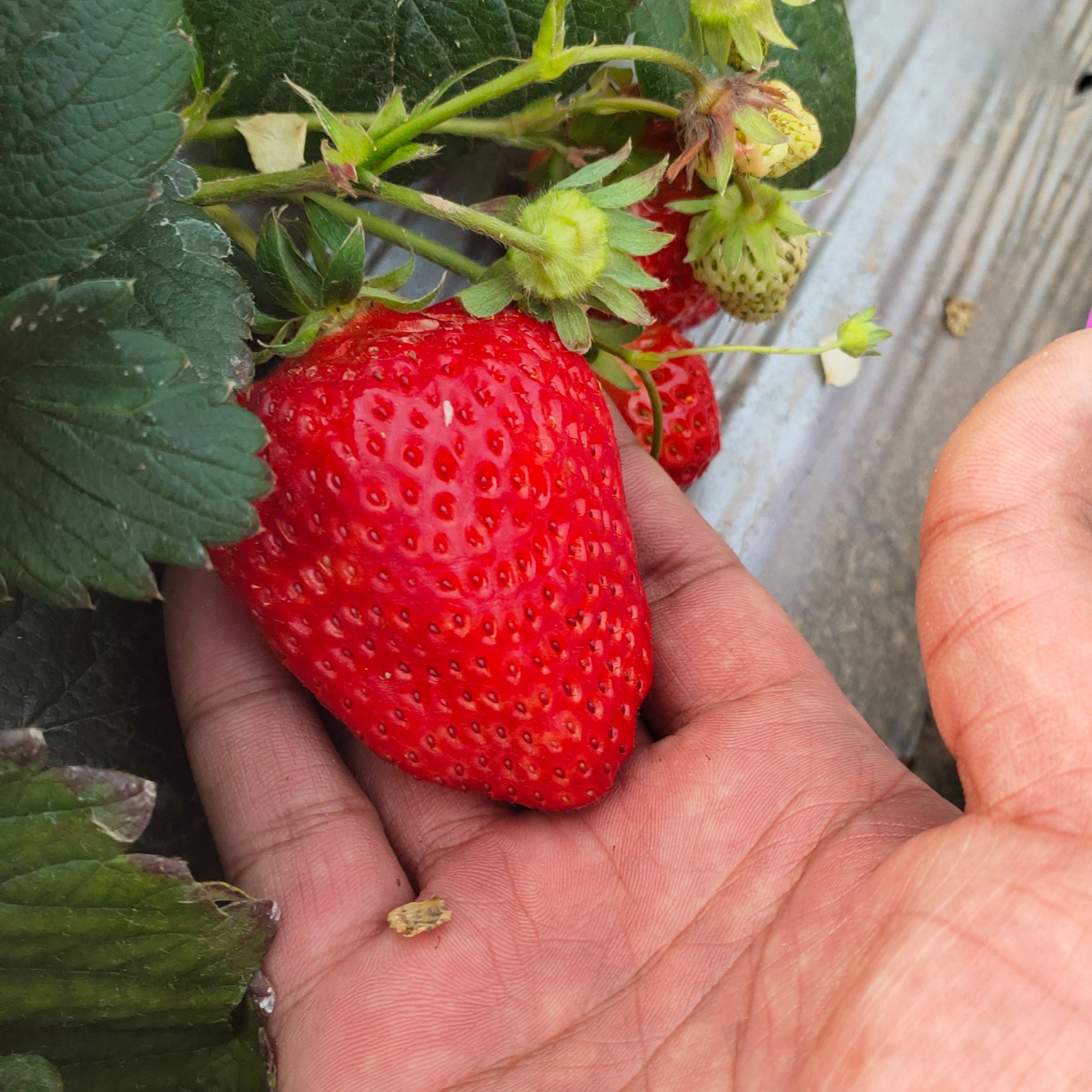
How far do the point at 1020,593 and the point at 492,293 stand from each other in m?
0.41

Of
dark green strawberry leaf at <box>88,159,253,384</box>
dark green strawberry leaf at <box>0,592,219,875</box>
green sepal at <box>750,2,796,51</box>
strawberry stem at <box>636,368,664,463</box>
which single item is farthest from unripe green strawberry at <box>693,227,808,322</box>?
dark green strawberry leaf at <box>0,592,219,875</box>

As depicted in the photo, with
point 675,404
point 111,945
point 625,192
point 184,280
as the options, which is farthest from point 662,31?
point 111,945

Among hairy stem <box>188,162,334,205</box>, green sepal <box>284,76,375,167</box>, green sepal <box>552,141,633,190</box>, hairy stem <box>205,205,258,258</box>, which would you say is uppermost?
green sepal <box>552,141,633,190</box>

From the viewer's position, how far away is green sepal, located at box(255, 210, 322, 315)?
0.68 metres

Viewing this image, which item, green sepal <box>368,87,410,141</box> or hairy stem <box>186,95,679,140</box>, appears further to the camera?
hairy stem <box>186,95,679,140</box>

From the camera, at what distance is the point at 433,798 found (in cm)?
88

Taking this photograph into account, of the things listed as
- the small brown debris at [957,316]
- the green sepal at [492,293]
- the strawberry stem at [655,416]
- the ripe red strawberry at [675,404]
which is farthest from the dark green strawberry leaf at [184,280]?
the small brown debris at [957,316]

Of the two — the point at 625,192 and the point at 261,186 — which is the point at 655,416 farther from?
the point at 261,186

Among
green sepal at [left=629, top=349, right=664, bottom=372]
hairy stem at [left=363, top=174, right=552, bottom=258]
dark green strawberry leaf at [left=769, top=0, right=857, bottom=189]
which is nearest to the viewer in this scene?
hairy stem at [left=363, top=174, right=552, bottom=258]

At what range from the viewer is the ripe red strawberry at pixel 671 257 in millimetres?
938

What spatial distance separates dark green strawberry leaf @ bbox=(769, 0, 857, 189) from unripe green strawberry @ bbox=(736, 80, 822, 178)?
10 cm

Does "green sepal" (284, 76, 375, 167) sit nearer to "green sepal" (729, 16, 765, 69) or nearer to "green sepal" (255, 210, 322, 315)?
"green sepal" (255, 210, 322, 315)

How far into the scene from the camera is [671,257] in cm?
101

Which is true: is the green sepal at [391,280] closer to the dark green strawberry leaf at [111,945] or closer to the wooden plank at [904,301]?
the dark green strawberry leaf at [111,945]
